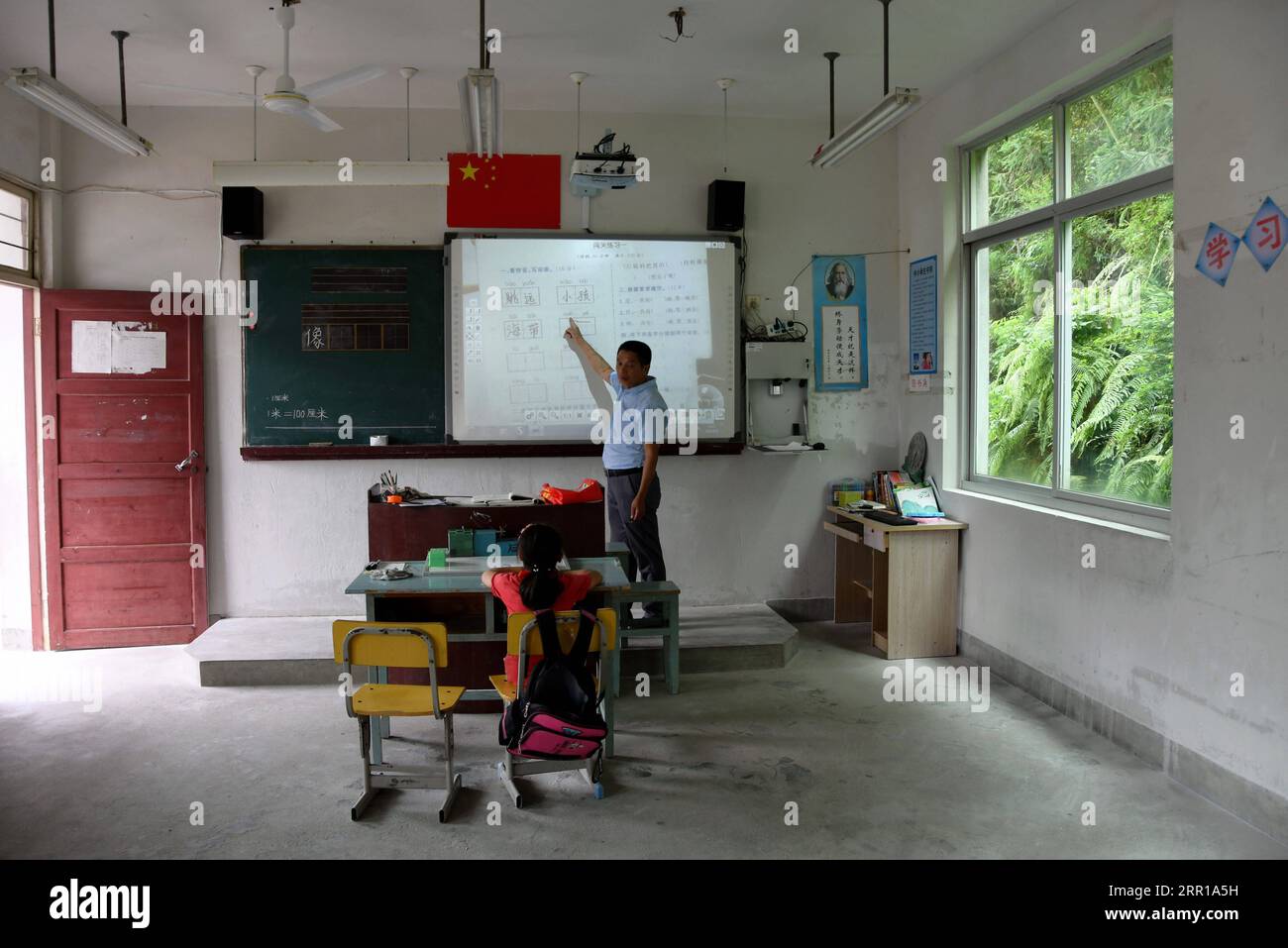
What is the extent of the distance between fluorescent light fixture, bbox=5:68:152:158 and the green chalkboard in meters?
1.23

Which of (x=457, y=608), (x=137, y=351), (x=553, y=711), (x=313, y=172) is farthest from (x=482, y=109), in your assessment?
(x=137, y=351)

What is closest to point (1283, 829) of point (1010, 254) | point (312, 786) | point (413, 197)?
point (1010, 254)

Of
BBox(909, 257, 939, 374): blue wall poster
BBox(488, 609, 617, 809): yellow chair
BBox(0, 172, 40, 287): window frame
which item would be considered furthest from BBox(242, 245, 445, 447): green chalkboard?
BBox(909, 257, 939, 374): blue wall poster

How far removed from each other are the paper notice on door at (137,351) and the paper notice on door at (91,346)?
0.04m

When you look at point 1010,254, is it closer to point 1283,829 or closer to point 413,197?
point 1283,829

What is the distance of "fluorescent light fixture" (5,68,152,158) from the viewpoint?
378 cm

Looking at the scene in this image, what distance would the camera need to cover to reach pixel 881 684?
5062 mm

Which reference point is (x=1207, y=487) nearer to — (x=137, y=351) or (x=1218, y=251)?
(x=1218, y=251)

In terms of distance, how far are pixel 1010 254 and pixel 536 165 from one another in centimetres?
297

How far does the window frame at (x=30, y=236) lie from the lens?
5.42 meters

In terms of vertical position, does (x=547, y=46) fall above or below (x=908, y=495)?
above

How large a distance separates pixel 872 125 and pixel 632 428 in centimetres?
197

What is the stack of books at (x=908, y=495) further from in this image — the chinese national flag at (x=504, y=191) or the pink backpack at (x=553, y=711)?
the pink backpack at (x=553, y=711)

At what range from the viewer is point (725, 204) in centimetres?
607
